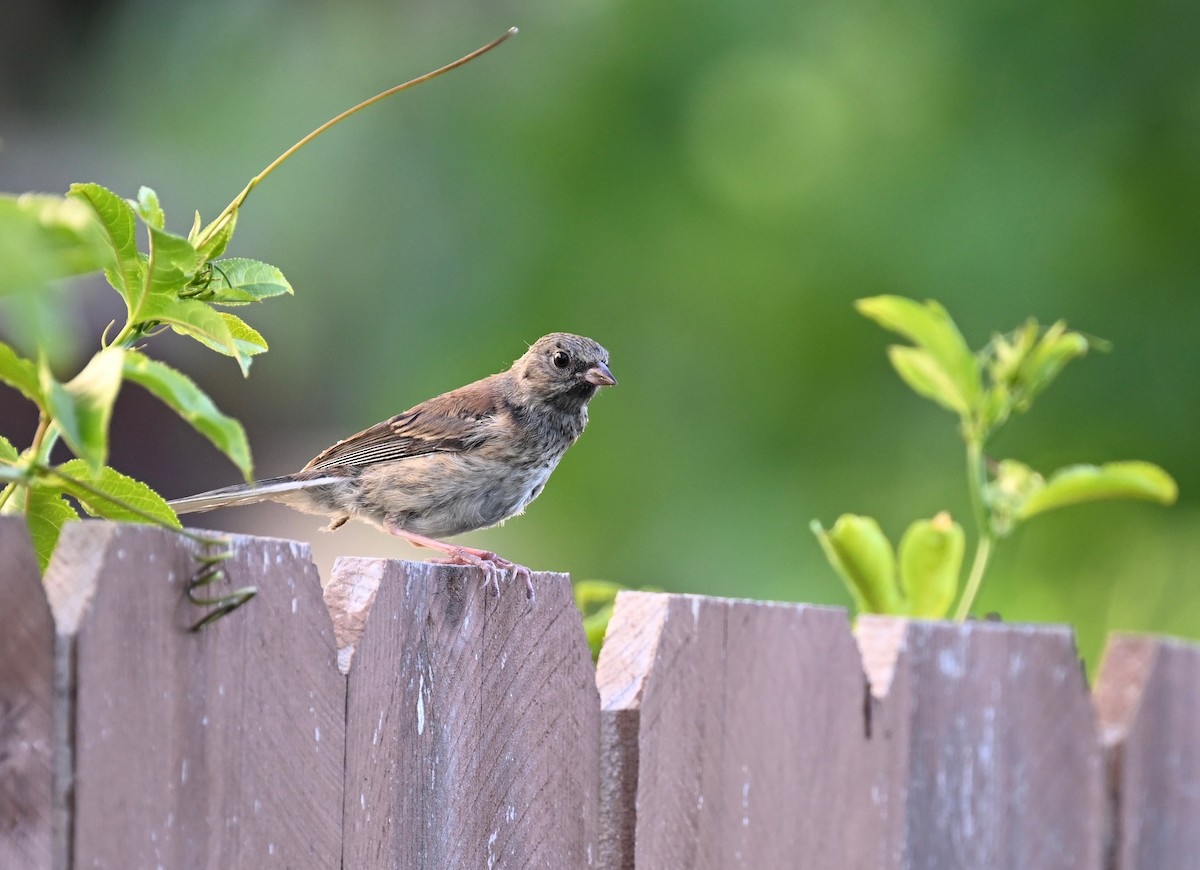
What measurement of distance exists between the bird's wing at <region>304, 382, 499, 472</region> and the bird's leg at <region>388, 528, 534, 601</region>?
253 mm

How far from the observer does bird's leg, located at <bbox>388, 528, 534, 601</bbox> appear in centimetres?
193

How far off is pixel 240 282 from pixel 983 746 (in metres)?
1.70

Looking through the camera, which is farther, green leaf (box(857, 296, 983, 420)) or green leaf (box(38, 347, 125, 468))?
green leaf (box(857, 296, 983, 420))

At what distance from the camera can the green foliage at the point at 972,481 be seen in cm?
262

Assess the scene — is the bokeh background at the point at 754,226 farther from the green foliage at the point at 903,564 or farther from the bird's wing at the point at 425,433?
the green foliage at the point at 903,564

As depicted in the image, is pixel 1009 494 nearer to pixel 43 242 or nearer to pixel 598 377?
pixel 598 377

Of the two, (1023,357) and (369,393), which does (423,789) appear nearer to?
(1023,357)

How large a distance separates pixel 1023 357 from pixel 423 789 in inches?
59.3

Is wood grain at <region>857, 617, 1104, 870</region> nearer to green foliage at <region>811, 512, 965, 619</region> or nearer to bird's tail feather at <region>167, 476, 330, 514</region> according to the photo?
green foliage at <region>811, 512, 965, 619</region>

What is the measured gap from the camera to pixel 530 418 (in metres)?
3.57

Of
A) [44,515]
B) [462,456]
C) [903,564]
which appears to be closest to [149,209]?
[44,515]

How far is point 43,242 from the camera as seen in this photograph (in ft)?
3.78

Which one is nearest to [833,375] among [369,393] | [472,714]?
[369,393]

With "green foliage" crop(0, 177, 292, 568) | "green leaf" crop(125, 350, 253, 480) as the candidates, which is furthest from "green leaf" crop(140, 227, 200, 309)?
"green leaf" crop(125, 350, 253, 480)
